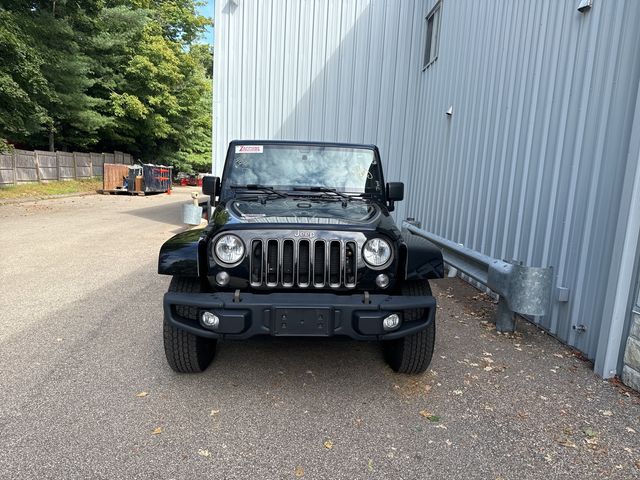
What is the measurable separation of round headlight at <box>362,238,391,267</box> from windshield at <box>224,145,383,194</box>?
3.89 ft

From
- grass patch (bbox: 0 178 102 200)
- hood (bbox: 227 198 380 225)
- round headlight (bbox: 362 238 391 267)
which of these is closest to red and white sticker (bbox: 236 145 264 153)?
hood (bbox: 227 198 380 225)

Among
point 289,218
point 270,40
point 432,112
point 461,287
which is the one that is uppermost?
point 270,40

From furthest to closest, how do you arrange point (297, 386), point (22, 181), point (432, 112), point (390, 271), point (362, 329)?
point (22, 181) → point (432, 112) → point (297, 386) → point (390, 271) → point (362, 329)

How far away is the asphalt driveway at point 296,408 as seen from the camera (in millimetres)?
2447

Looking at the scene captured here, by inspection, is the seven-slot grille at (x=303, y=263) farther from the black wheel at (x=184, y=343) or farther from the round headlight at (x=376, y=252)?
the black wheel at (x=184, y=343)

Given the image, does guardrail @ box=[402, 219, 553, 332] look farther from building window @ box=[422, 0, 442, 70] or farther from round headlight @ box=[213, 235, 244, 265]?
building window @ box=[422, 0, 442, 70]

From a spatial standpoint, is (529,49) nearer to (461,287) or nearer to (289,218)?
(461,287)

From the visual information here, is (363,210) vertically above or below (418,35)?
below

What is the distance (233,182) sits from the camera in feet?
13.9

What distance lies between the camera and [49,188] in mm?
20781

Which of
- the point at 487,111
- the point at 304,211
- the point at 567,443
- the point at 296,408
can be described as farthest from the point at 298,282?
the point at 487,111

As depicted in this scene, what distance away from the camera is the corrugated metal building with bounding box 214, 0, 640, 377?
368 centimetres

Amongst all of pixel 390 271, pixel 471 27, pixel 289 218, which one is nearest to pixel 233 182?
pixel 289 218

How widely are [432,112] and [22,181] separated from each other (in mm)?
19731
